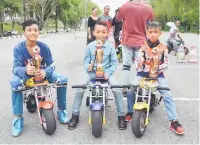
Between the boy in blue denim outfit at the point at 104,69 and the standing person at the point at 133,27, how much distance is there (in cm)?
102

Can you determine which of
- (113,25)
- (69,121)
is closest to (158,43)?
(69,121)

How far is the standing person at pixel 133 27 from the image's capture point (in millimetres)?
5738

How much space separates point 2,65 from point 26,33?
20.3 feet

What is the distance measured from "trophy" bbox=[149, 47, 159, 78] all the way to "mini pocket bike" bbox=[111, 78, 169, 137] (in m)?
0.08

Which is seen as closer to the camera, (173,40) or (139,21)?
(139,21)

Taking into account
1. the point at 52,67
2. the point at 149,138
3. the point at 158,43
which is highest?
the point at 158,43

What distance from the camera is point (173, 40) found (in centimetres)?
1333

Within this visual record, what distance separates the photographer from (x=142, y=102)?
4316 millimetres

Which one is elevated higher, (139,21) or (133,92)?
(139,21)

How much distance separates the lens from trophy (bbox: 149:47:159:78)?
14.9 ft

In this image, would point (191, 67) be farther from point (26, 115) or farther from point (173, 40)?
point (26, 115)

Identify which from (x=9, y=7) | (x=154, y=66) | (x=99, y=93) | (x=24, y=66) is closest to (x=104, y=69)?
(x=99, y=93)

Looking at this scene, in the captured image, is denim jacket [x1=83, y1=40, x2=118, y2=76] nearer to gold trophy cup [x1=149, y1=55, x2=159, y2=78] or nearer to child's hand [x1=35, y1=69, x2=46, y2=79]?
gold trophy cup [x1=149, y1=55, x2=159, y2=78]

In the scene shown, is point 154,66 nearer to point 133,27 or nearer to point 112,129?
point 112,129
